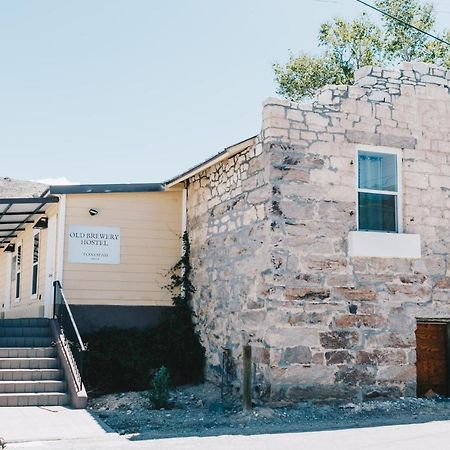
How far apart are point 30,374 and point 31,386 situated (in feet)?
1.14

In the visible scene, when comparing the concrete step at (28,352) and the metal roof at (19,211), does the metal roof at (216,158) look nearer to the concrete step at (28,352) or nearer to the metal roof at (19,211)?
the metal roof at (19,211)

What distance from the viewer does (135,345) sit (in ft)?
42.0

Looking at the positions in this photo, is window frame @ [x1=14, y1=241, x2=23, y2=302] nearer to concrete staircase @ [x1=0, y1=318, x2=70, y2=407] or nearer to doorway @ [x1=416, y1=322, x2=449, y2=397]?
concrete staircase @ [x1=0, y1=318, x2=70, y2=407]

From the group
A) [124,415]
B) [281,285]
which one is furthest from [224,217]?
[124,415]

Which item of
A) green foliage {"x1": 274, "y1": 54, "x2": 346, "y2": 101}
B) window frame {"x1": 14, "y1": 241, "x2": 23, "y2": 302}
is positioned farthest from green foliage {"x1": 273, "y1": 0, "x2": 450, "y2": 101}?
window frame {"x1": 14, "y1": 241, "x2": 23, "y2": 302}

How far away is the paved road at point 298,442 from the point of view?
7668mm

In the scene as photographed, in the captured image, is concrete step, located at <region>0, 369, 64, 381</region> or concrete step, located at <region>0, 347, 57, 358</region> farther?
concrete step, located at <region>0, 347, 57, 358</region>

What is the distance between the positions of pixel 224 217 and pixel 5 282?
10106 millimetres

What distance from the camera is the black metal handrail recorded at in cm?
1160

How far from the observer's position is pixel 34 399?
1086 cm

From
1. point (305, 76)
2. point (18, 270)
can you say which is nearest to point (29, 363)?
point (18, 270)

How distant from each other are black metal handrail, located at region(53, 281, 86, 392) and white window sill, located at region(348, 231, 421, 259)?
16.1 feet

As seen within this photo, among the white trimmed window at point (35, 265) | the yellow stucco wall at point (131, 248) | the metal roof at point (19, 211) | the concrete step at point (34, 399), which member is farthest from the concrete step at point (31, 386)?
the white trimmed window at point (35, 265)

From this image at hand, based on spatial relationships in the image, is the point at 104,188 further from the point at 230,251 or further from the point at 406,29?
the point at 406,29
